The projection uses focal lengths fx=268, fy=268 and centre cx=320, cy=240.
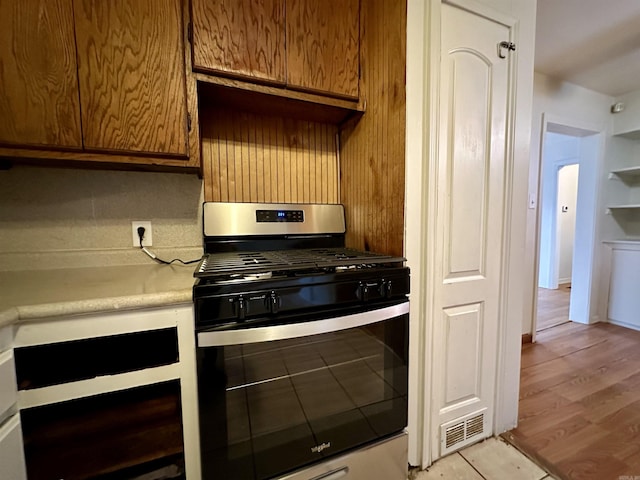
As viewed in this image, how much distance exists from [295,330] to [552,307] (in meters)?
4.18

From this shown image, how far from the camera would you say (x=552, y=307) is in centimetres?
355

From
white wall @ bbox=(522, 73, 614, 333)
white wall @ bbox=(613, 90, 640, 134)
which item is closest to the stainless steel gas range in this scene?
white wall @ bbox=(522, 73, 614, 333)

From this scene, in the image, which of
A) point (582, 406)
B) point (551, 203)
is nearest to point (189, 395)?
point (582, 406)

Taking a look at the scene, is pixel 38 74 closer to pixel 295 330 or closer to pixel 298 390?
pixel 295 330

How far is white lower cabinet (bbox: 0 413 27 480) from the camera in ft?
2.10

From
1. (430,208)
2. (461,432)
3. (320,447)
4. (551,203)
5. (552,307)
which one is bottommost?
(552,307)

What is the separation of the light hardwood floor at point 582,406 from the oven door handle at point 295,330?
3.77 feet

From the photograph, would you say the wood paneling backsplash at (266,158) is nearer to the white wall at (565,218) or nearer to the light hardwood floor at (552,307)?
the light hardwood floor at (552,307)

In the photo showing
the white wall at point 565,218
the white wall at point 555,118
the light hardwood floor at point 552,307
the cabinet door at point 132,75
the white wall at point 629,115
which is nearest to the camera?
the cabinet door at point 132,75

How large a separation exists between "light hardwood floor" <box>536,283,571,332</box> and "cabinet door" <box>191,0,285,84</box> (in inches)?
138

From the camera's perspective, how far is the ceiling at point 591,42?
1.65 meters

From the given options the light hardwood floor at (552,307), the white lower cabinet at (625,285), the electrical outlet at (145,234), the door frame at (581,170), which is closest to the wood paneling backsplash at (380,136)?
the electrical outlet at (145,234)

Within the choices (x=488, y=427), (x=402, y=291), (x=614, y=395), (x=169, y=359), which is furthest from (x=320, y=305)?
(x=614, y=395)

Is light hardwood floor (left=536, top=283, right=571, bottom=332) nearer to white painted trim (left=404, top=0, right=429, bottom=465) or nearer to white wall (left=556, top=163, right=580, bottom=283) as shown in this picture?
white wall (left=556, top=163, right=580, bottom=283)
